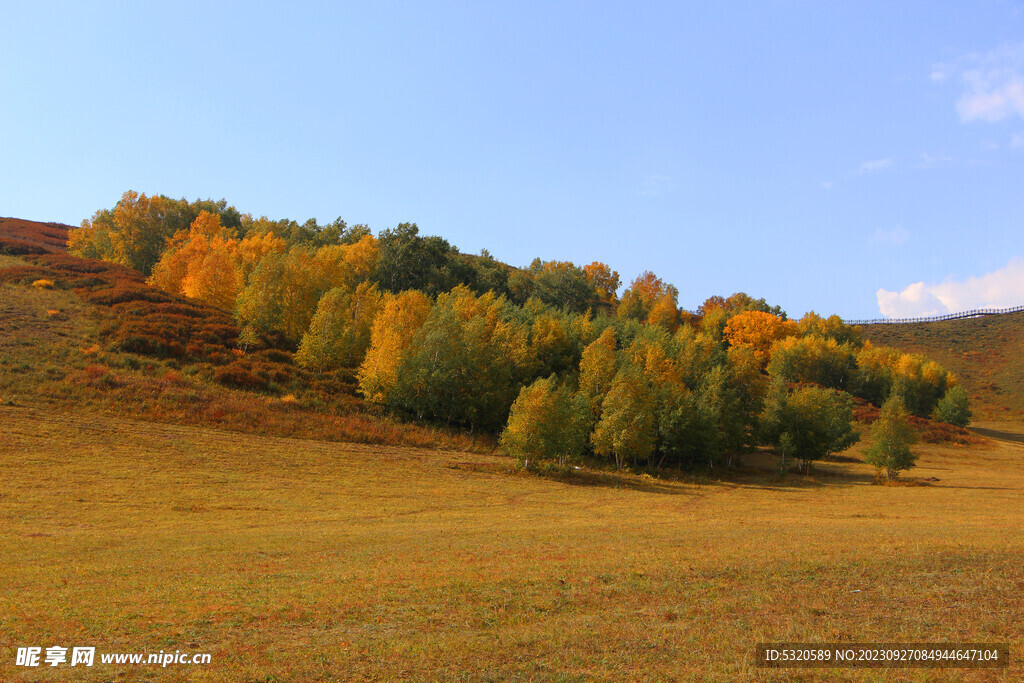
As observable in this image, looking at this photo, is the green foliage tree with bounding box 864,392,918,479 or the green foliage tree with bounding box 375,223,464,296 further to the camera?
the green foliage tree with bounding box 375,223,464,296

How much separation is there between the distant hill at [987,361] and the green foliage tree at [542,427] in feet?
432

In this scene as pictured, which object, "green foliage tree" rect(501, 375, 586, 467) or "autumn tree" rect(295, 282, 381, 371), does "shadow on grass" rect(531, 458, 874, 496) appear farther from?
"autumn tree" rect(295, 282, 381, 371)

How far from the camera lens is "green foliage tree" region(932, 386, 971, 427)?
119 meters

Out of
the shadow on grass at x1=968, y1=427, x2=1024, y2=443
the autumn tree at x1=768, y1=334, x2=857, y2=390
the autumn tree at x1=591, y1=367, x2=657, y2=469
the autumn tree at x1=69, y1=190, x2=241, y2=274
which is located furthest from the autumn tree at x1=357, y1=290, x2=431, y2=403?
the shadow on grass at x1=968, y1=427, x2=1024, y2=443

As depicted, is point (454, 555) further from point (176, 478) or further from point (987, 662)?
point (176, 478)

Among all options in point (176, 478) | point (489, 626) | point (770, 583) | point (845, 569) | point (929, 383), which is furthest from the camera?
point (929, 383)

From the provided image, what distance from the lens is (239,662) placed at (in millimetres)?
12203

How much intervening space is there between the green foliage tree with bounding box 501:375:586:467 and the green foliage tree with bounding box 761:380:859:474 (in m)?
31.2

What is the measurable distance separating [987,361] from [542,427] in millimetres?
180713

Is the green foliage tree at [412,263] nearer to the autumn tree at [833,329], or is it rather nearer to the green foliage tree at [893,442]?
the green foliage tree at [893,442]

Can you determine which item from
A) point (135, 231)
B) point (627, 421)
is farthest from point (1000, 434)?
point (135, 231)

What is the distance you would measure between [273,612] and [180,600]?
121 inches

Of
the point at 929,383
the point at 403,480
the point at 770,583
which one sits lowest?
the point at 403,480

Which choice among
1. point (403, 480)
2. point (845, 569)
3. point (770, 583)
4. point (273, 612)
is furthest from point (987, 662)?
point (403, 480)
